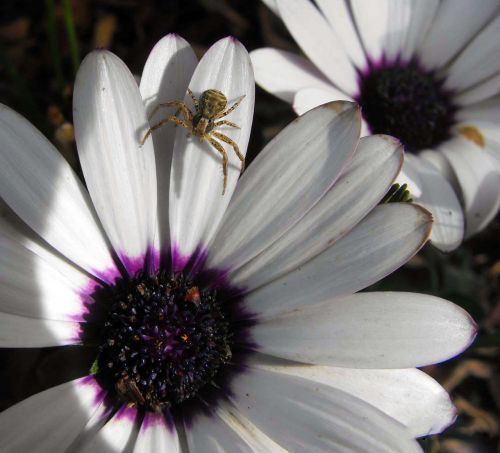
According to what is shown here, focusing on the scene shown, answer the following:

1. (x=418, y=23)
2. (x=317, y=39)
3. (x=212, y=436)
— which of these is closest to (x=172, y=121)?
(x=317, y=39)

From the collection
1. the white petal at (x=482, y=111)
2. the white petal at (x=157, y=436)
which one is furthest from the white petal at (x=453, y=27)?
the white petal at (x=157, y=436)

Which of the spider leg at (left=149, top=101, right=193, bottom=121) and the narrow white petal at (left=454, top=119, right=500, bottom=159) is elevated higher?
the spider leg at (left=149, top=101, right=193, bottom=121)

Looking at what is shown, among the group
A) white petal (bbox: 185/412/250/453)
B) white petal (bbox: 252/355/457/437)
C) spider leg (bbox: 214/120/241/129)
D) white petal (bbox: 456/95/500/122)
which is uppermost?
spider leg (bbox: 214/120/241/129)

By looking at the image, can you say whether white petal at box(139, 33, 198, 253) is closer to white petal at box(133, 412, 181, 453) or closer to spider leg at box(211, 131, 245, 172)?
spider leg at box(211, 131, 245, 172)

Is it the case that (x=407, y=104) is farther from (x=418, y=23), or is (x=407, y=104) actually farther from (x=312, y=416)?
(x=312, y=416)

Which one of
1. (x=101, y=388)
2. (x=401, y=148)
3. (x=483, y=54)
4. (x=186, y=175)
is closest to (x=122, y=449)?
(x=101, y=388)

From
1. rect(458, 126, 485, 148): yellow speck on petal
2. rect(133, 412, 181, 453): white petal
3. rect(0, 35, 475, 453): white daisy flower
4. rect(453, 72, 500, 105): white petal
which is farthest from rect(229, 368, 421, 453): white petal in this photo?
rect(453, 72, 500, 105): white petal

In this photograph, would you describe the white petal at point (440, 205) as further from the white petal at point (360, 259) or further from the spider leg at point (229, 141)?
the spider leg at point (229, 141)

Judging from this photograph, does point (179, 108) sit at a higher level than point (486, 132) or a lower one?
higher
